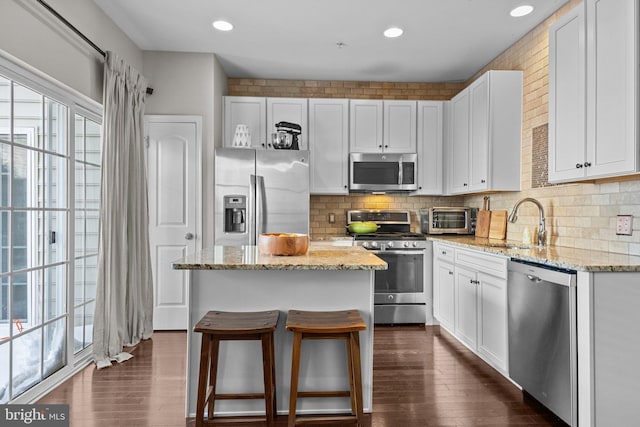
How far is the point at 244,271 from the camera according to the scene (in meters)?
2.25

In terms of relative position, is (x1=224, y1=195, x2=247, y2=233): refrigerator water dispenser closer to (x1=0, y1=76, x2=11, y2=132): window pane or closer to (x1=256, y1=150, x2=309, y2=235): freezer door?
(x1=256, y1=150, x2=309, y2=235): freezer door

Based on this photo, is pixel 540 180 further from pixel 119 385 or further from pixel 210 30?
pixel 119 385

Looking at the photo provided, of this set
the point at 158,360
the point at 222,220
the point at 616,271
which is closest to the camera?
the point at 616,271

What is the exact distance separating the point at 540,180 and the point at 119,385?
3588mm

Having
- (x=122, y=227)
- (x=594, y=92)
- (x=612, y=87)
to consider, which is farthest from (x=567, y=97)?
(x=122, y=227)

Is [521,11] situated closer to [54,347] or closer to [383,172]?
[383,172]

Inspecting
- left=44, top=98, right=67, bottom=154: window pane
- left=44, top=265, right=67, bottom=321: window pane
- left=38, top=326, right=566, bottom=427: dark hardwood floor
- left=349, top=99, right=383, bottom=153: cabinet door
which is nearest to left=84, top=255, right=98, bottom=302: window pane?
left=44, top=265, right=67, bottom=321: window pane

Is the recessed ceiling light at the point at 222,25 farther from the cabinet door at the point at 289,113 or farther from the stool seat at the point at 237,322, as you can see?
the stool seat at the point at 237,322

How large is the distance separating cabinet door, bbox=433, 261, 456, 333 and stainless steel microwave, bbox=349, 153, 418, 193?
101 cm

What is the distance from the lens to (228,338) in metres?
1.93

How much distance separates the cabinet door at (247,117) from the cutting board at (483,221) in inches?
96.6

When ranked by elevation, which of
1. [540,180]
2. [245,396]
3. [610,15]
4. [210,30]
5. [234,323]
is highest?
[210,30]

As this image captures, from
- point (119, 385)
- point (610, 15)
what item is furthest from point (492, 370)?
point (119, 385)

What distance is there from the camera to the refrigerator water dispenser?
4.05 m
